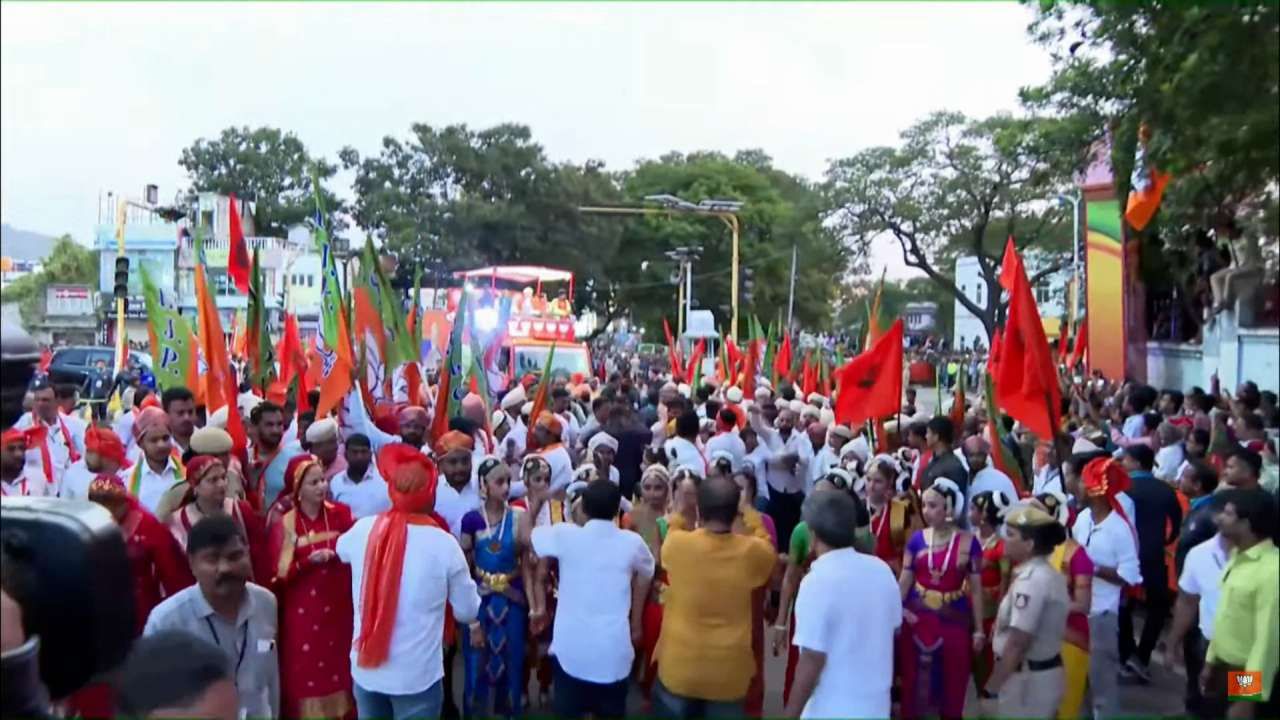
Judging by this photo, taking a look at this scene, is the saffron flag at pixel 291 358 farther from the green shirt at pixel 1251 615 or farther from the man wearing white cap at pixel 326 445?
the green shirt at pixel 1251 615

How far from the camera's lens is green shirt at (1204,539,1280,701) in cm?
459

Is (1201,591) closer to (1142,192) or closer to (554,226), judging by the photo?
(1142,192)

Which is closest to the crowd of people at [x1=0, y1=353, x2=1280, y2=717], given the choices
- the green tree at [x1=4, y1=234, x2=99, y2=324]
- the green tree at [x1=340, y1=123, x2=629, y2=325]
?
the green tree at [x1=340, y1=123, x2=629, y2=325]

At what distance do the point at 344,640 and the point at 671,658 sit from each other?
1287mm

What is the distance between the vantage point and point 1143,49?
10.5 m

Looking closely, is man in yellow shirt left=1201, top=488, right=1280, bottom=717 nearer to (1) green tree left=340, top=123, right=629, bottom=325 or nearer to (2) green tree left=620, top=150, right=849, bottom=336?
(1) green tree left=340, top=123, right=629, bottom=325

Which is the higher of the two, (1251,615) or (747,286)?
(747,286)

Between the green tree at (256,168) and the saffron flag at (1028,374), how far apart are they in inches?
1827

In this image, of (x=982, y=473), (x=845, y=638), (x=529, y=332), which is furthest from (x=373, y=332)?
(x=529, y=332)

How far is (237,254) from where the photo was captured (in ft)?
34.7

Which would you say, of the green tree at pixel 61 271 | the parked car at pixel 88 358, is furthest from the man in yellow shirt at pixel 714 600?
the green tree at pixel 61 271

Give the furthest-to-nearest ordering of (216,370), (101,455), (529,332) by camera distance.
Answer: (529,332) → (216,370) → (101,455)

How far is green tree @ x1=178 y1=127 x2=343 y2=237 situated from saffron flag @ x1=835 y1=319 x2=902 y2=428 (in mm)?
44811

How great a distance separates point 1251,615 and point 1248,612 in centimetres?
1
